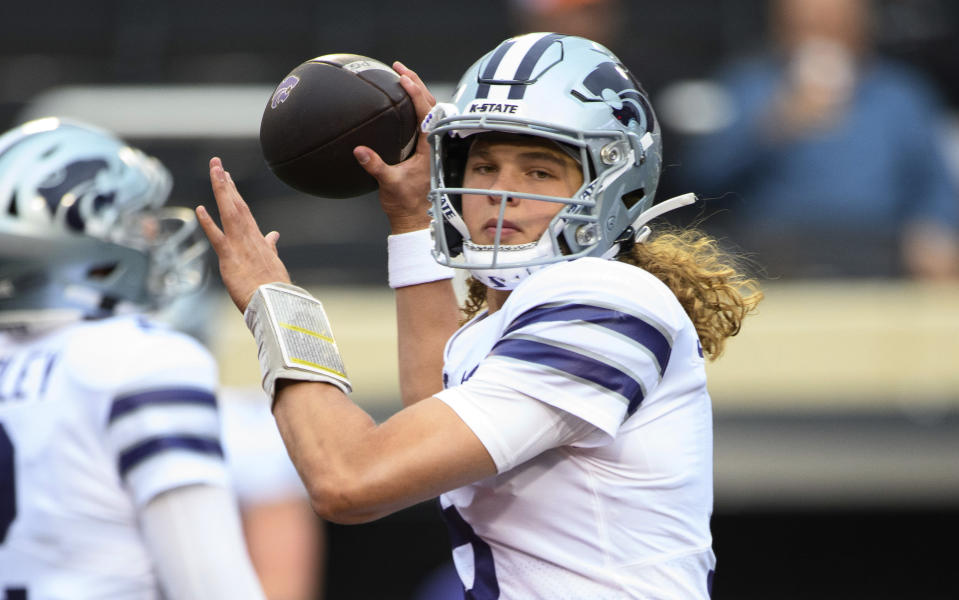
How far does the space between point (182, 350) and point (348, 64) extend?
0.72 metres

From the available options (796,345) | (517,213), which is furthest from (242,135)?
(517,213)

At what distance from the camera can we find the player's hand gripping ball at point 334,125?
2.44 meters

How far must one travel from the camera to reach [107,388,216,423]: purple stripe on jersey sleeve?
2645 mm

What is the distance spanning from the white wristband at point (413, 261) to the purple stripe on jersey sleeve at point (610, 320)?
56cm

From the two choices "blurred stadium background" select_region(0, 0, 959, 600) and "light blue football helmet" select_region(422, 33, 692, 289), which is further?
"blurred stadium background" select_region(0, 0, 959, 600)

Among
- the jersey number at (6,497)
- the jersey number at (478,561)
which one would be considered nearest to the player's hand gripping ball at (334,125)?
the jersey number at (478,561)

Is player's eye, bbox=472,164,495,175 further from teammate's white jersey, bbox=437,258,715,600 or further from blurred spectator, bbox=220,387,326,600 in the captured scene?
blurred spectator, bbox=220,387,326,600

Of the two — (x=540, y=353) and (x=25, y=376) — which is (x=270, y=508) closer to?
(x=25, y=376)

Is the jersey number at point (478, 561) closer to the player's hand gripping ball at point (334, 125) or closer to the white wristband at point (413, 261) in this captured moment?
the white wristband at point (413, 261)

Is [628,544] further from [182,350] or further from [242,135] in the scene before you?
[242,135]

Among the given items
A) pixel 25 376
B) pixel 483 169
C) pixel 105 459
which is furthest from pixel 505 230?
pixel 25 376

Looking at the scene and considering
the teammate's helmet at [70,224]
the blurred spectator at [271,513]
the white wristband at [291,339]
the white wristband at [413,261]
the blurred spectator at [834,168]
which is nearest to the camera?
the white wristband at [291,339]

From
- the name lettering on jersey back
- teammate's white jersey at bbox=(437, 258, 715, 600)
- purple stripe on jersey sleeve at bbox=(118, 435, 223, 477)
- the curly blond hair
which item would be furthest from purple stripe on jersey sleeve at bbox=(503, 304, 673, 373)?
the name lettering on jersey back

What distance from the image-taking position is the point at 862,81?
5.93m
